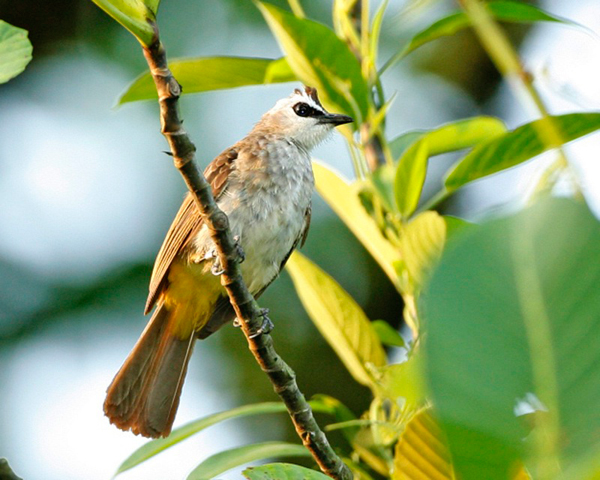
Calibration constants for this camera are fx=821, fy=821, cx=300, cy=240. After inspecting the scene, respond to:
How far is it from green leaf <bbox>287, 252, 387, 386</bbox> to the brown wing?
101cm

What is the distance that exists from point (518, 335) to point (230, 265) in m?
1.42

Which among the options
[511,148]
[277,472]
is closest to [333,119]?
[511,148]

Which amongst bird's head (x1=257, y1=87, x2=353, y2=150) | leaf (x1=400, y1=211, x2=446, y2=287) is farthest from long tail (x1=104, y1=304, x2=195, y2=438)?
leaf (x1=400, y1=211, x2=446, y2=287)

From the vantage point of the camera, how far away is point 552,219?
501 mm

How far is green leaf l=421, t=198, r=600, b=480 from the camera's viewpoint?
20.0 inches

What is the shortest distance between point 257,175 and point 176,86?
1735 millimetres

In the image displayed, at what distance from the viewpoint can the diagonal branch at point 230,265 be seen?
123cm

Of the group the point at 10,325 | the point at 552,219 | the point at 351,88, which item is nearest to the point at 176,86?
the point at 351,88

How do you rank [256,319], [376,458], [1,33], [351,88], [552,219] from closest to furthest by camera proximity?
[552,219], [1,33], [376,458], [351,88], [256,319]

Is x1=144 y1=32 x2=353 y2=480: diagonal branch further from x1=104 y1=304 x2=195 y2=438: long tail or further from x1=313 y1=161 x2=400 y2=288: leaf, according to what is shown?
x1=104 y1=304 x2=195 y2=438: long tail

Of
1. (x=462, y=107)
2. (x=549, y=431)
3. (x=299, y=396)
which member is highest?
(x=462, y=107)

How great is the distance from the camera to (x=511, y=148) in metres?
1.64

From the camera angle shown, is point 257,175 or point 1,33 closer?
point 1,33

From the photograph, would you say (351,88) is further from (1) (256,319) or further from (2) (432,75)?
(2) (432,75)
